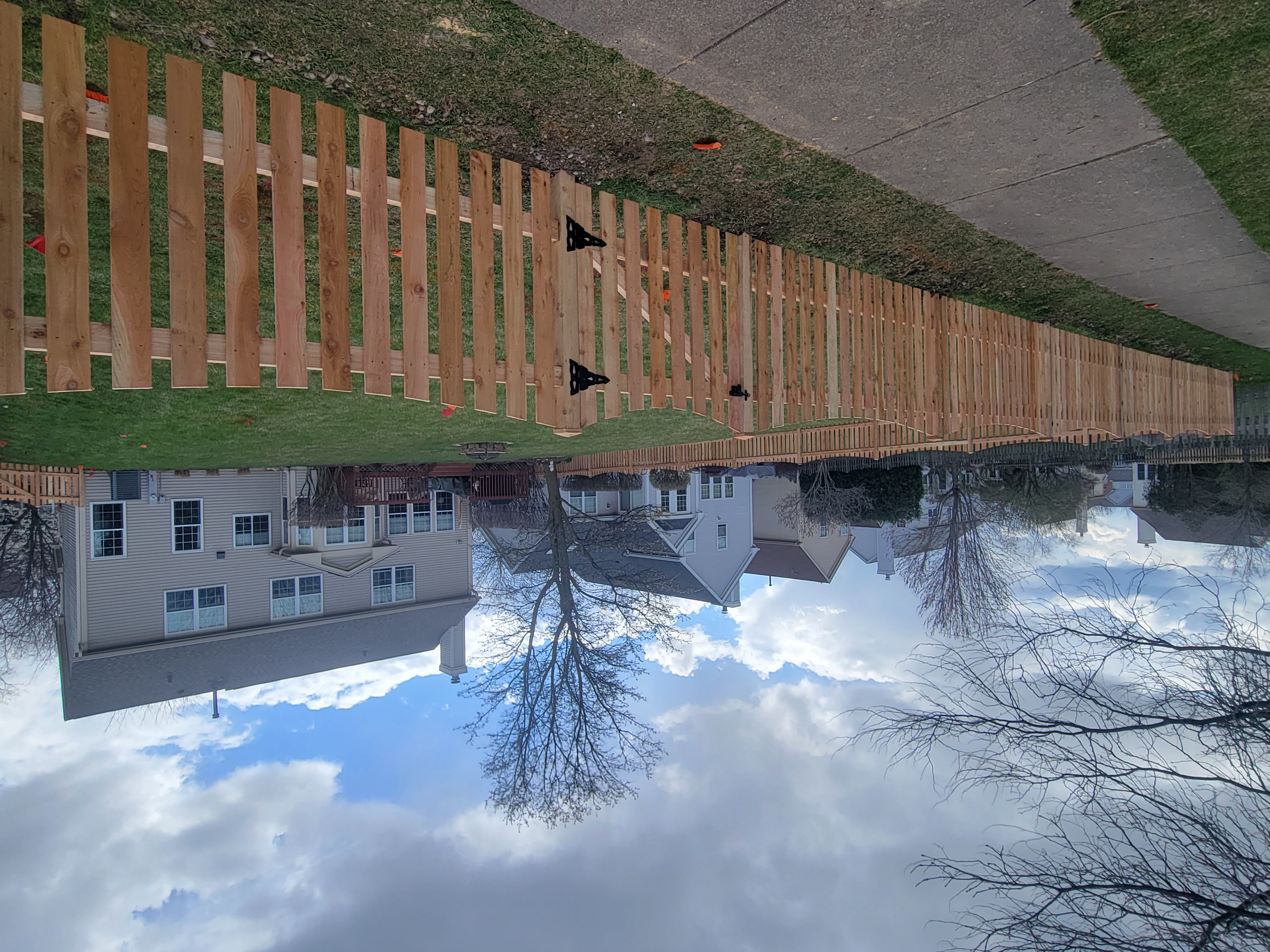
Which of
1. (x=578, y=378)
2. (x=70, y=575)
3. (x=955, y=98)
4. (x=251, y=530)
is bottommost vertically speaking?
(x=70, y=575)

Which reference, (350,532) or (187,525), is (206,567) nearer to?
(187,525)

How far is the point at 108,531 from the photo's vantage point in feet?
43.8

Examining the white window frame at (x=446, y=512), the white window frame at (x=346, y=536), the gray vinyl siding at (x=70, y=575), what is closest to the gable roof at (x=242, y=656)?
the gray vinyl siding at (x=70, y=575)

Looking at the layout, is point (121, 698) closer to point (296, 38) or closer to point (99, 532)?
point (99, 532)

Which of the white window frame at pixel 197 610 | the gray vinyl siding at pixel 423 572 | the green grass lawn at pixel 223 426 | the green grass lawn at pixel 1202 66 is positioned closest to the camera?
the green grass lawn at pixel 1202 66

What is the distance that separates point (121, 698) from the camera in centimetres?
1280

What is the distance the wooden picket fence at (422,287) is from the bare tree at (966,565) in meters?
13.8

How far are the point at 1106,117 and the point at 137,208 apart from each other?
6053 mm

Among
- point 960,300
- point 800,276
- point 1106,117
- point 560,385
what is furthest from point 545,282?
point 960,300

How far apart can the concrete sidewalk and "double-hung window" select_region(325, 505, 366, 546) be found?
46.6ft

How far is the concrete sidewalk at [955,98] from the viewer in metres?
3.51

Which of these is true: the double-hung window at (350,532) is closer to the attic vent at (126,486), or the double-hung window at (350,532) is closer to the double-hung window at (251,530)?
the double-hung window at (251,530)

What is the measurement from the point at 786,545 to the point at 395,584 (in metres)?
17.1

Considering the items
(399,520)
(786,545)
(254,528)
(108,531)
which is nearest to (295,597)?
(254,528)
